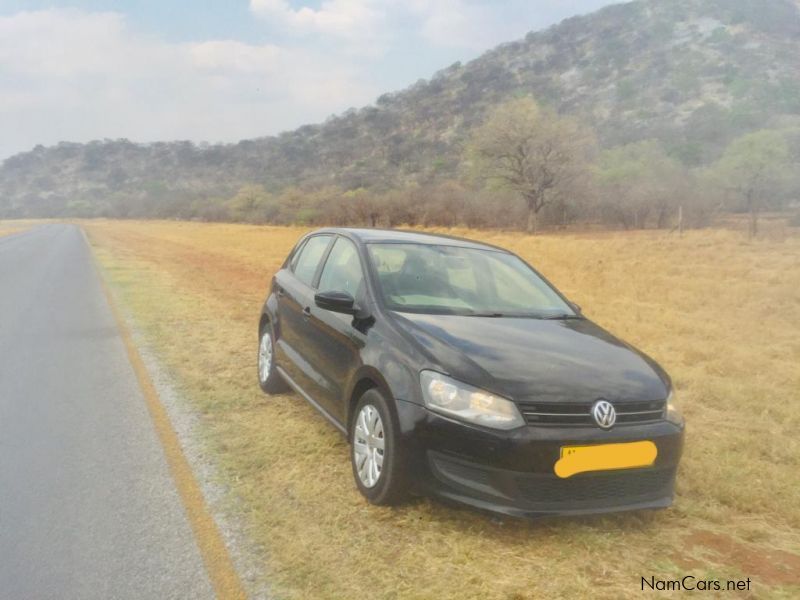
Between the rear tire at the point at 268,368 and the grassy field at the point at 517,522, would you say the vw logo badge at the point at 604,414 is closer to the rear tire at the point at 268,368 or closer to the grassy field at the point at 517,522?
the grassy field at the point at 517,522

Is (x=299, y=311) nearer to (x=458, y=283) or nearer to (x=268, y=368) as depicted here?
(x=268, y=368)

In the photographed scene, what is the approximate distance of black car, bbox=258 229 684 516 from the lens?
3.28m

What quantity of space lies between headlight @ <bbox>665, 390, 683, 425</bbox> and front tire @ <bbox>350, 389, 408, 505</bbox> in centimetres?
148

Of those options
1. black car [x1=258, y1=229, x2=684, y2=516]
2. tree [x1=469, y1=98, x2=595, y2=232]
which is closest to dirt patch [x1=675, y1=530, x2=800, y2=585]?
black car [x1=258, y1=229, x2=684, y2=516]

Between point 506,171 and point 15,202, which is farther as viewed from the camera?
point 15,202

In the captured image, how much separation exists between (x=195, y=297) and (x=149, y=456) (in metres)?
9.04

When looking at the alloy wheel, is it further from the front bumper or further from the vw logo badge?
the vw logo badge

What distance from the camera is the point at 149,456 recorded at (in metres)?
4.53

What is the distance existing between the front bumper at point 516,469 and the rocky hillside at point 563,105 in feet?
154

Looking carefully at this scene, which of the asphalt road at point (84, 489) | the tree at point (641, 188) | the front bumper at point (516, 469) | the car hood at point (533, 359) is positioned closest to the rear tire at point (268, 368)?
the asphalt road at point (84, 489)

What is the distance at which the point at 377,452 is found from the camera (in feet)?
12.3

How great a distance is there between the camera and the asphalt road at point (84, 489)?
9.90ft

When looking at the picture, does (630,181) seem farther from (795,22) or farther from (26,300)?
(795,22)

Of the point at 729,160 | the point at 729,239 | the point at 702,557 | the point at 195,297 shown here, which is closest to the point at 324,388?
the point at 702,557
